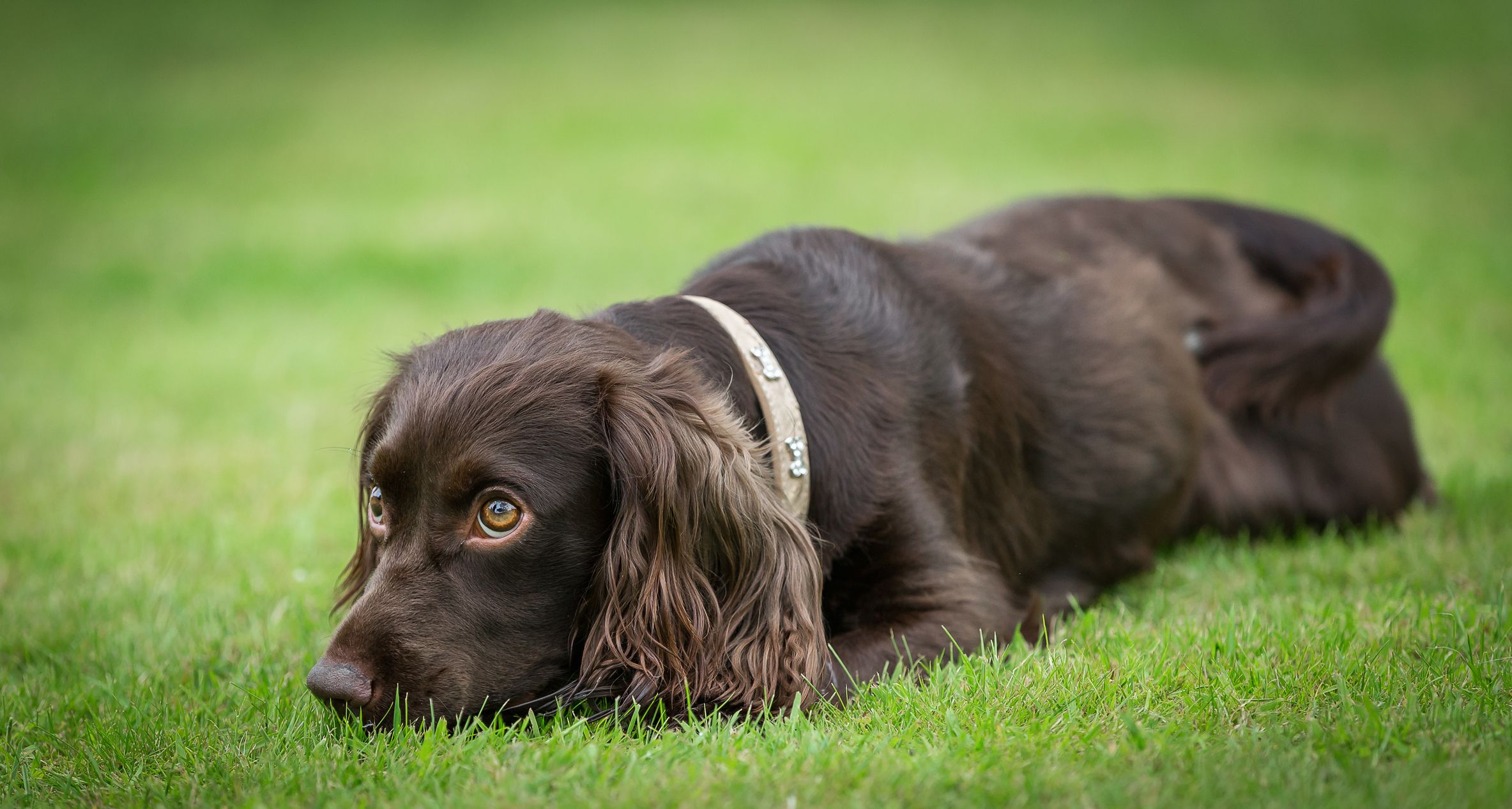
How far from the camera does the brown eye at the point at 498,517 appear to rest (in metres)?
2.71

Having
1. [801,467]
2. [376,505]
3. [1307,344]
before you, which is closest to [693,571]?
[801,467]

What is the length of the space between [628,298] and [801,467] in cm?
571

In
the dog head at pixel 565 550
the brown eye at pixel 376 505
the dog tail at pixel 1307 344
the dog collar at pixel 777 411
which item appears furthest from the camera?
the dog tail at pixel 1307 344

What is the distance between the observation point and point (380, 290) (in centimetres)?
955

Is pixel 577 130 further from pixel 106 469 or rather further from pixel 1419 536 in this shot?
pixel 1419 536

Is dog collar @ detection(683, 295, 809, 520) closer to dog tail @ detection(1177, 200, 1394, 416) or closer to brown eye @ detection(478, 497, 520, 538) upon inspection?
brown eye @ detection(478, 497, 520, 538)

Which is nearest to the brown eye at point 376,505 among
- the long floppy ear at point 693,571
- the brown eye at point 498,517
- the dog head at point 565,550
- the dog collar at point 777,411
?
the dog head at point 565,550

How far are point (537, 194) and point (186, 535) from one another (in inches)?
339

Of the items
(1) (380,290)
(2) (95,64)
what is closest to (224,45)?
(2) (95,64)

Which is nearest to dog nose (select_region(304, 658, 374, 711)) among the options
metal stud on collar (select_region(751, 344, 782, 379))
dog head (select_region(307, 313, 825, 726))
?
dog head (select_region(307, 313, 825, 726))

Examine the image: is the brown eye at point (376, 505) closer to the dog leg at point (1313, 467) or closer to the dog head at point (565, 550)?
the dog head at point (565, 550)

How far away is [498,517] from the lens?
8.89ft

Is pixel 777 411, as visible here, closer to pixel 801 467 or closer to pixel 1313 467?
pixel 801 467

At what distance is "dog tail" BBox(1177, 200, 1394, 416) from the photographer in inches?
173
